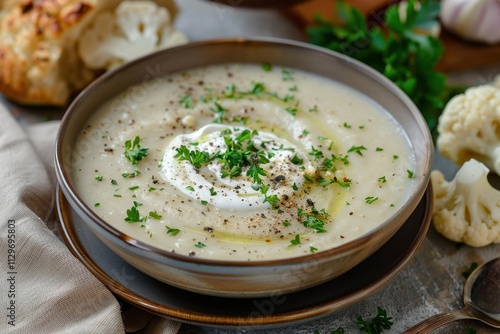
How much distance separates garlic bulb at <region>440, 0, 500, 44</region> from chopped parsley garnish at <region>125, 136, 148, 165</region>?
265 centimetres

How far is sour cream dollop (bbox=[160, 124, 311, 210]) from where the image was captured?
259cm

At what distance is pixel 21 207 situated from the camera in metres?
2.70

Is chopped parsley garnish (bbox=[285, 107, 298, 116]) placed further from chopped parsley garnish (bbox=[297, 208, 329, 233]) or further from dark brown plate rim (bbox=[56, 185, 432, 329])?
dark brown plate rim (bbox=[56, 185, 432, 329])

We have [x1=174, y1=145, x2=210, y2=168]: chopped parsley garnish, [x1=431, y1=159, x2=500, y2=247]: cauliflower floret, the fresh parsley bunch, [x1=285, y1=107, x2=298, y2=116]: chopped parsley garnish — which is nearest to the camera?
[x1=174, y1=145, x2=210, y2=168]: chopped parsley garnish

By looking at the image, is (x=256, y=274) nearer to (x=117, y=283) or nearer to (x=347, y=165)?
(x=117, y=283)

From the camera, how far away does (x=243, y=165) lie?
2.75 m

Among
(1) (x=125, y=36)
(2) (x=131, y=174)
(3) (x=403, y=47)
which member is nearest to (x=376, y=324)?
(2) (x=131, y=174)

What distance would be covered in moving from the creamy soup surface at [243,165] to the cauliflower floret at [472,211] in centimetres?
33

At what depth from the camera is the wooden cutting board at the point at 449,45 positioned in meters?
4.32

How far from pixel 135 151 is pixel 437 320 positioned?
4.75ft

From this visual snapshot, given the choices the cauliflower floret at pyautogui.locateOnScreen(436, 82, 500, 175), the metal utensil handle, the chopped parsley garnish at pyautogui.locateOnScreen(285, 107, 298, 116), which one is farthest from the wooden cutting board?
the metal utensil handle

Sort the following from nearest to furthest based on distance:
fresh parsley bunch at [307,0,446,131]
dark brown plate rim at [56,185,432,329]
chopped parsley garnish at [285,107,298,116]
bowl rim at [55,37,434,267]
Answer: bowl rim at [55,37,434,267] < dark brown plate rim at [56,185,432,329] < chopped parsley garnish at [285,107,298,116] < fresh parsley bunch at [307,0,446,131]

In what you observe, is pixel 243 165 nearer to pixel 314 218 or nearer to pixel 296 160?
pixel 296 160

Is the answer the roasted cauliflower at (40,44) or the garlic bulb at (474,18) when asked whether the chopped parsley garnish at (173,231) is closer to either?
the roasted cauliflower at (40,44)
